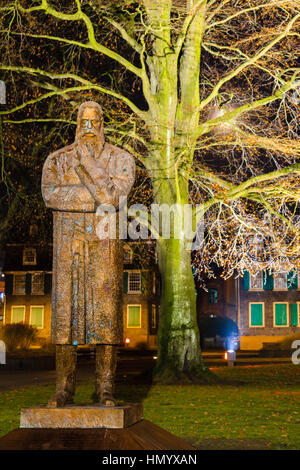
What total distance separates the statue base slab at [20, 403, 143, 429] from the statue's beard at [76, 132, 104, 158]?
223 cm

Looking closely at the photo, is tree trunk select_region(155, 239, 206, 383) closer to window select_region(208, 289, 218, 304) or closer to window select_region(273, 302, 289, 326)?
window select_region(273, 302, 289, 326)

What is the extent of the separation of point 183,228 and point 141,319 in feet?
132

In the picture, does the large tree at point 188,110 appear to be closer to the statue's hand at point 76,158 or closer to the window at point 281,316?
the statue's hand at point 76,158

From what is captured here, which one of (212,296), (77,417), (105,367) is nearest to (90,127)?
(105,367)

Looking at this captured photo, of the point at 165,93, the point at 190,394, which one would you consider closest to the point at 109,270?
the point at 190,394

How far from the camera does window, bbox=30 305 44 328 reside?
59.9 m

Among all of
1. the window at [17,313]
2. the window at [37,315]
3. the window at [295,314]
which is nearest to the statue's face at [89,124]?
the window at [295,314]

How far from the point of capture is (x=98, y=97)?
20406 millimetres

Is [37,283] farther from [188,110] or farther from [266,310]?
[188,110]

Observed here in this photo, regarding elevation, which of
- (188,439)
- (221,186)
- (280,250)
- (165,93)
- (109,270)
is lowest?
(188,439)

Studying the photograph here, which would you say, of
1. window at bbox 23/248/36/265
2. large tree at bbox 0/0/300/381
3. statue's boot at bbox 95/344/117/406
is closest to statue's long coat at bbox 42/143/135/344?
statue's boot at bbox 95/344/117/406

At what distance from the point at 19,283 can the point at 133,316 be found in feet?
34.3

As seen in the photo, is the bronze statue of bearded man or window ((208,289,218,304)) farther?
window ((208,289,218,304))

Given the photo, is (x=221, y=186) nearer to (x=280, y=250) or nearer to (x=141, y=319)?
(x=280, y=250)
